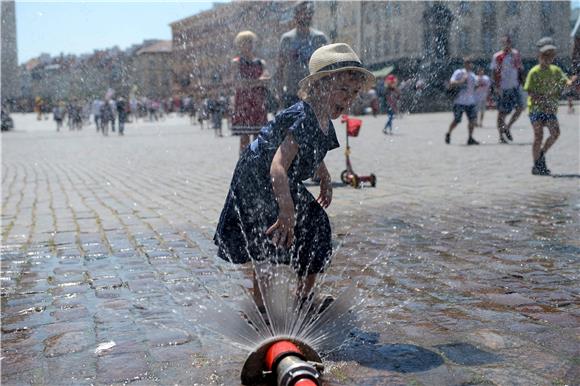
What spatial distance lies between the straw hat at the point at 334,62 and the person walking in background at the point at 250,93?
194 inches

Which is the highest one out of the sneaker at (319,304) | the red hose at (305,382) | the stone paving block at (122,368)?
the red hose at (305,382)

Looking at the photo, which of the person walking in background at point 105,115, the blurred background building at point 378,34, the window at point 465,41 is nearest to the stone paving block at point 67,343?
the blurred background building at point 378,34

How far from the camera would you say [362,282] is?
3615 mm

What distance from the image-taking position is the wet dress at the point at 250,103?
306 inches

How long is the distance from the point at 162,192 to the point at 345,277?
15.5 ft

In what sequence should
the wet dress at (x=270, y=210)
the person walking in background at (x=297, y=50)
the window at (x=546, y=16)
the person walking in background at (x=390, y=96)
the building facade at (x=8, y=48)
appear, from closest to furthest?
the wet dress at (x=270, y=210)
the person walking in background at (x=297, y=50)
the person walking in background at (x=390, y=96)
the window at (x=546, y=16)
the building facade at (x=8, y=48)

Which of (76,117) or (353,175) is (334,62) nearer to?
(353,175)

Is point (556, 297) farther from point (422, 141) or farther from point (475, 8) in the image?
point (475, 8)

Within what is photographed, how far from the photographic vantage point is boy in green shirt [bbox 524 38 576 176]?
8.48 metres

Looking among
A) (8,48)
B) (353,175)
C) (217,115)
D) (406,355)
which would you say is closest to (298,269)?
(406,355)

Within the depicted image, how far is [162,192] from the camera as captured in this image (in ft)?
26.6

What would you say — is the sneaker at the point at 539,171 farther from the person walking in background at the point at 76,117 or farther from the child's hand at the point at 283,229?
the person walking in background at the point at 76,117

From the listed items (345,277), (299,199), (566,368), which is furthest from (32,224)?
(566,368)

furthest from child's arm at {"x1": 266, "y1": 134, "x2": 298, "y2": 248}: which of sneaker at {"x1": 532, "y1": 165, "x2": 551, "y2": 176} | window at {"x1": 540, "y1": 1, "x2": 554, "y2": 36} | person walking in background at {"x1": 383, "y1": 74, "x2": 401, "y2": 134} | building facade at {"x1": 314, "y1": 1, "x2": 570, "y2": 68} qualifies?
window at {"x1": 540, "y1": 1, "x2": 554, "y2": 36}
